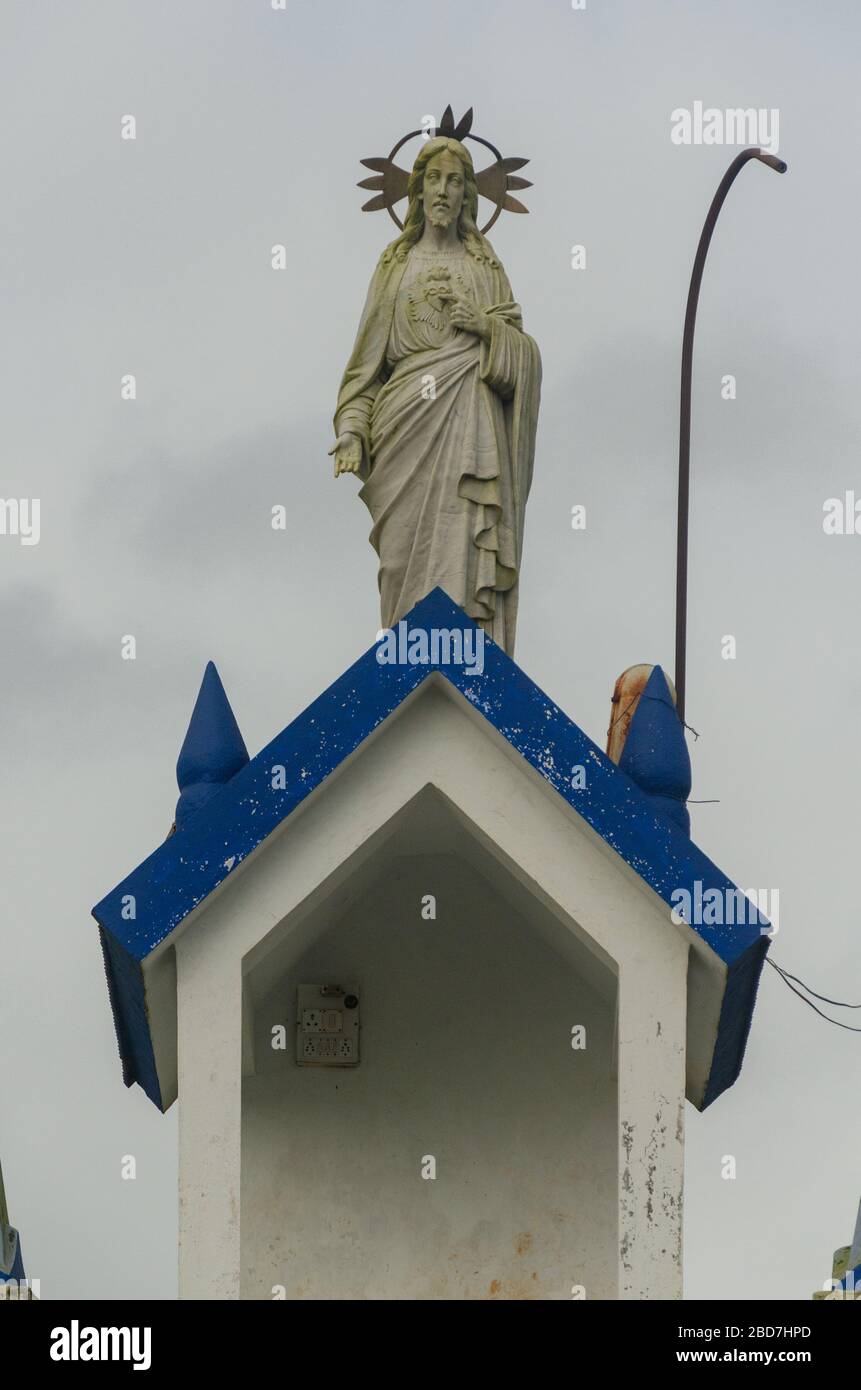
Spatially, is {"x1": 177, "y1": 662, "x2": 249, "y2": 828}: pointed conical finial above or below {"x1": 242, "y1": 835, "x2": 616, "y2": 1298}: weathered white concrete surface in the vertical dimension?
above

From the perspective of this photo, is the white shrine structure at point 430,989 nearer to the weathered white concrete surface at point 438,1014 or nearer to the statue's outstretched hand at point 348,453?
the weathered white concrete surface at point 438,1014

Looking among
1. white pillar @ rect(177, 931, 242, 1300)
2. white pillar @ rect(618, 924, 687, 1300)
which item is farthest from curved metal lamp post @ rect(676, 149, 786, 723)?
white pillar @ rect(177, 931, 242, 1300)

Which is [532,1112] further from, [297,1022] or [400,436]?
[400,436]

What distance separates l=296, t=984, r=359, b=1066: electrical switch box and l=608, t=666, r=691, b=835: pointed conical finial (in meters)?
2.71

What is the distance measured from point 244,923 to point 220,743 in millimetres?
1241

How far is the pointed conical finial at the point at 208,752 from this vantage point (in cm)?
1928

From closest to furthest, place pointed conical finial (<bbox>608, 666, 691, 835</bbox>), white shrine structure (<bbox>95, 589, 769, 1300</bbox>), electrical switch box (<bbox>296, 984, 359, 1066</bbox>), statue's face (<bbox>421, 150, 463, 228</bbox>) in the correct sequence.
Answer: white shrine structure (<bbox>95, 589, 769, 1300</bbox>)
pointed conical finial (<bbox>608, 666, 691, 835</bbox>)
electrical switch box (<bbox>296, 984, 359, 1066</bbox>)
statue's face (<bbox>421, 150, 463, 228</bbox>)

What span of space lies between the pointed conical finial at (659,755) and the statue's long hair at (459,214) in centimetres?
366

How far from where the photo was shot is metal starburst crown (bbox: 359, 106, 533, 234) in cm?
2192

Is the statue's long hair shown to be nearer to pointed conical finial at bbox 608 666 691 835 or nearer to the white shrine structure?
the white shrine structure

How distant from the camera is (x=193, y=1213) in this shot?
59.5ft

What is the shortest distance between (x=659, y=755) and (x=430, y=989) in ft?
9.48
